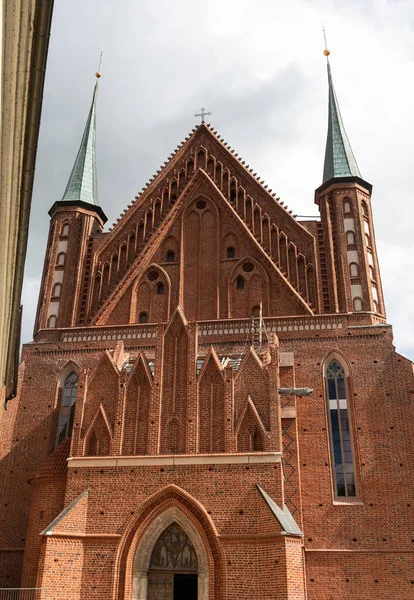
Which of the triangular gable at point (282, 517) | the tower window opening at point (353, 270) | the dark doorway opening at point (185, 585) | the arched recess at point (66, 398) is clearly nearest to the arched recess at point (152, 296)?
the arched recess at point (66, 398)

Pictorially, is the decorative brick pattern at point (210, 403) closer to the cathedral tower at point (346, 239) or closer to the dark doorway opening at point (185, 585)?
the cathedral tower at point (346, 239)

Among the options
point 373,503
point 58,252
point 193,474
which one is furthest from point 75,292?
point 373,503

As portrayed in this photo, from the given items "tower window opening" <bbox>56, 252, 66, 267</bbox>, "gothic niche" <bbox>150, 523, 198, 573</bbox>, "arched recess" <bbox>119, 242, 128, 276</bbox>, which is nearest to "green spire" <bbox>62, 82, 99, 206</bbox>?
"tower window opening" <bbox>56, 252, 66, 267</bbox>

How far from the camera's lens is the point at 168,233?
25328 millimetres

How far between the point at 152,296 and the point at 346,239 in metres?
7.92

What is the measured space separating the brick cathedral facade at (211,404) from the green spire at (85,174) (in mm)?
132

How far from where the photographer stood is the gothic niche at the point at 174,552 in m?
16.2

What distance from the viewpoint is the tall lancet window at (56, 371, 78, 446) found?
2148 cm

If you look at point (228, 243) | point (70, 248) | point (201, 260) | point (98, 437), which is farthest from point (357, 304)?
point (70, 248)

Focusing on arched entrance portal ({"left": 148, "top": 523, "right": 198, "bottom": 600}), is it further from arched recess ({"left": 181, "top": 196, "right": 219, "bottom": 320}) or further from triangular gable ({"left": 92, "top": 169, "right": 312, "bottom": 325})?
triangular gable ({"left": 92, "top": 169, "right": 312, "bottom": 325})

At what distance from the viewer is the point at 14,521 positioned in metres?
20.0

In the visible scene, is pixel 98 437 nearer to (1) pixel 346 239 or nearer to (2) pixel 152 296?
(2) pixel 152 296

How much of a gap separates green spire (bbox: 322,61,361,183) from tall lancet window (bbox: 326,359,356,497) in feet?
27.6

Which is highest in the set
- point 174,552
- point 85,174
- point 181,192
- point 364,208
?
point 85,174
